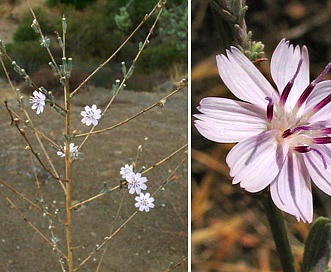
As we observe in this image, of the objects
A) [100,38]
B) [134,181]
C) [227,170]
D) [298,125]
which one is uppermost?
[298,125]

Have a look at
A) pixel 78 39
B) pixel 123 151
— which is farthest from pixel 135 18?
pixel 123 151

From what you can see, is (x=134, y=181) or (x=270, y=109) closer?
(x=270, y=109)

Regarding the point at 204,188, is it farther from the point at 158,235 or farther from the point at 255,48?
the point at 158,235

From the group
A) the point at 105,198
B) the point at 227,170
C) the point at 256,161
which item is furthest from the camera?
the point at 105,198

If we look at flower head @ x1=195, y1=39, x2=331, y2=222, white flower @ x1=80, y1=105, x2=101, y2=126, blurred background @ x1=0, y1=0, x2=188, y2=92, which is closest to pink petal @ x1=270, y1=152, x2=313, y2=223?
flower head @ x1=195, y1=39, x2=331, y2=222

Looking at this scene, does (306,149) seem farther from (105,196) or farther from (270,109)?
(105,196)

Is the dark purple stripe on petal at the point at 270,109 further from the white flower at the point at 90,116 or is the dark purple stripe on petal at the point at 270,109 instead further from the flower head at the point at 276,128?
the white flower at the point at 90,116

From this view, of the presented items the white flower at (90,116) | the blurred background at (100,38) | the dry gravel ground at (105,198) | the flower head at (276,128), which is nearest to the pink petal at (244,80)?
the flower head at (276,128)

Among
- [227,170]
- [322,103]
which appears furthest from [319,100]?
[227,170]
